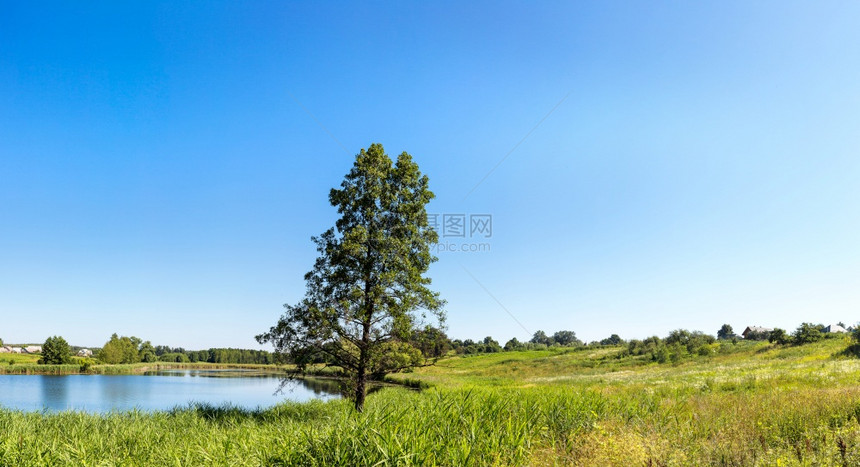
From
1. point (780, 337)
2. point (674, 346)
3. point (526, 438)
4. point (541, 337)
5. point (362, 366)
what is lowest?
point (541, 337)

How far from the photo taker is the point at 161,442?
9.27 metres

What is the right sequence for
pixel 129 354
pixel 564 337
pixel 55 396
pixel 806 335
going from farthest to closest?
pixel 564 337 < pixel 129 354 < pixel 806 335 < pixel 55 396

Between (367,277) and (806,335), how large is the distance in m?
48.8

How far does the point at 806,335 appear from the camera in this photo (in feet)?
139

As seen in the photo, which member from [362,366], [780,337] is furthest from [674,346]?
[362,366]

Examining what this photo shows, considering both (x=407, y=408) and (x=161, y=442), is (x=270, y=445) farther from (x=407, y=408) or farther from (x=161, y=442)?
(x=161, y=442)

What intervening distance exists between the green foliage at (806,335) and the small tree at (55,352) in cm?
11934

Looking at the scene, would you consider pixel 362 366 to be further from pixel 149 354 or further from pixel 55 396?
pixel 149 354

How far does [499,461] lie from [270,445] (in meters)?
3.30

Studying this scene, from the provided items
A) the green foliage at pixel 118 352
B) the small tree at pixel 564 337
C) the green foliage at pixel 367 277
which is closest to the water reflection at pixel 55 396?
the green foliage at pixel 367 277

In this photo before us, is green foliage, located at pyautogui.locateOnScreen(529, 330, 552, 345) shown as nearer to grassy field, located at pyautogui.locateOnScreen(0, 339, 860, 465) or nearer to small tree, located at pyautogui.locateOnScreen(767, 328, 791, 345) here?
small tree, located at pyautogui.locateOnScreen(767, 328, 791, 345)

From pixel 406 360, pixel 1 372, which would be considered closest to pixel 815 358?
pixel 406 360

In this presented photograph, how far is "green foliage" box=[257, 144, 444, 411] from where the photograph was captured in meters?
16.1

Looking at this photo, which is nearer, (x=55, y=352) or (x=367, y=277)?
(x=367, y=277)
